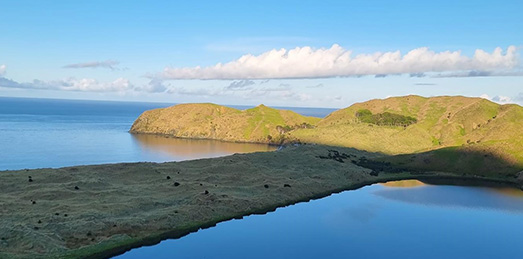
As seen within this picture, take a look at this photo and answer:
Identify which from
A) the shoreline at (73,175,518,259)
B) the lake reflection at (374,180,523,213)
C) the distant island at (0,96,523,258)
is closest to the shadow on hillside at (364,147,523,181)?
the distant island at (0,96,523,258)

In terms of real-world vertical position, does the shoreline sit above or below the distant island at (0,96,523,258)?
below

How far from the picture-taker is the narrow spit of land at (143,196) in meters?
66.1

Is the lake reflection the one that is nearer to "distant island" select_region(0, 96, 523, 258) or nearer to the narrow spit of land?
"distant island" select_region(0, 96, 523, 258)

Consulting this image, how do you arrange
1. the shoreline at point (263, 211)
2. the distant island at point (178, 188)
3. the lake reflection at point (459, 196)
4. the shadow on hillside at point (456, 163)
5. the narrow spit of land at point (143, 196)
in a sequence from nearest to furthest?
the shoreline at point (263, 211), the narrow spit of land at point (143, 196), the distant island at point (178, 188), the lake reflection at point (459, 196), the shadow on hillside at point (456, 163)

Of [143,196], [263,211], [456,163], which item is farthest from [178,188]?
[456,163]

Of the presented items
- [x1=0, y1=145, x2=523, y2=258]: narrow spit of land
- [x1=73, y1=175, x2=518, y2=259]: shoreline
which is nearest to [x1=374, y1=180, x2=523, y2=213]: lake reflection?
[x1=73, y1=175, x2=518, y2=259]: shoreline

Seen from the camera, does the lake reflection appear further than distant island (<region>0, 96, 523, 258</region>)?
Yes

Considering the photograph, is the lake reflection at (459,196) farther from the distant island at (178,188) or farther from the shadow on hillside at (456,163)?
the shadow on hillside at (456,163)

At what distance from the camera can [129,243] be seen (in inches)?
2665

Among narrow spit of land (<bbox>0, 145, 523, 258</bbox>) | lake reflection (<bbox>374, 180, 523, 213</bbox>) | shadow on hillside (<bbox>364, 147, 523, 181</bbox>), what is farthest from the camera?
shadow on hillside (<bbox>364, 147, 523, 181</bbox>)

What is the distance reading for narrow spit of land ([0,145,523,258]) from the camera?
2603 inches

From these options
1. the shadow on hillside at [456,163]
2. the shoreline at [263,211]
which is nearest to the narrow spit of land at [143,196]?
the shoreline at [263,211]

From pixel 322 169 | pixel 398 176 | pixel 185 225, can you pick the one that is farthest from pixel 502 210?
pixel 185 225

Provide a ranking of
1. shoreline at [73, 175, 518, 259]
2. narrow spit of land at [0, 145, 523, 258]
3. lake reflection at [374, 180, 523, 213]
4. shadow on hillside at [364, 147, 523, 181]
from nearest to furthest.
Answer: shoreline at [73, 175, 518, 259] → narrow spit of land at [0, 145, 523, 258] → lake reflection at [374, 180, 523, 213] → shadow on hillside at [364, 147, 523, 181]
